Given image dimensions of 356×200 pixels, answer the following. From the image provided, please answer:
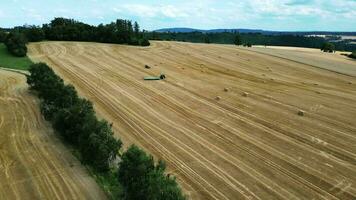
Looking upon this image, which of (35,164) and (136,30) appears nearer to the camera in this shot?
(35,164)

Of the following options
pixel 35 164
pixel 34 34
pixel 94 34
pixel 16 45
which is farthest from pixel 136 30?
pixel 35 164

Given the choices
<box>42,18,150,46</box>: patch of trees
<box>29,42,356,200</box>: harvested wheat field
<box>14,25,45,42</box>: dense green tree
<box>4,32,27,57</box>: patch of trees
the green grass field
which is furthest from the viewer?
<box>42,18,150,46</box>: patch of trees

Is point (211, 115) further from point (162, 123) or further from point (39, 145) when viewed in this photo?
point (39, 145)

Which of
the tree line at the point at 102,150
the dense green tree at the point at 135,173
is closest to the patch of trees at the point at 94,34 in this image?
the tree line at the point at 102,150

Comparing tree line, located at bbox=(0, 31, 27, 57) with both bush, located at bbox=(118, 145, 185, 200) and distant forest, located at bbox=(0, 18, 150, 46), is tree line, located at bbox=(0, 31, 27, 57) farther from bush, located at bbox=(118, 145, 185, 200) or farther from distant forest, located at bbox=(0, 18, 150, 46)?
bush, located at bbox=(118, 145, 185, 200)

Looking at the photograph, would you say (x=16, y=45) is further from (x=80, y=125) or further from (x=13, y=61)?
(x=80, y=125)

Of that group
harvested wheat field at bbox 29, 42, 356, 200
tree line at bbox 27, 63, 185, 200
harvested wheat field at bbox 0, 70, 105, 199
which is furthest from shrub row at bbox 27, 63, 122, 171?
harvested wheat field at bbox 29, 42, 356, 200
